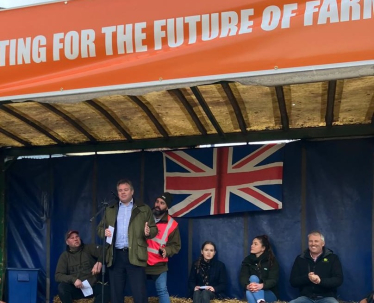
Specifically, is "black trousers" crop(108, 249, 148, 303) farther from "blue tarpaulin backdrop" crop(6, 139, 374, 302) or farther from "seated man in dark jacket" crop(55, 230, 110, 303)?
"blue tarpaulin backdrop" crop(6, 139, 374, 302)

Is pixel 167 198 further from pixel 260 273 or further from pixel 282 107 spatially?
pixel 282 107

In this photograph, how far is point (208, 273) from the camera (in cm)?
727

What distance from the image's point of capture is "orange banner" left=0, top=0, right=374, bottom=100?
15.8 ft

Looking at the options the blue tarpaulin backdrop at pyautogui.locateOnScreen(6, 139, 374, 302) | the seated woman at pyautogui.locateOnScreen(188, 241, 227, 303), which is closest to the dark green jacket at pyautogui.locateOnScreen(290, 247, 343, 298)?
the blue tarpaulin backdrop at pyautogui.locateOnScreen(6, 139, 374, 302)

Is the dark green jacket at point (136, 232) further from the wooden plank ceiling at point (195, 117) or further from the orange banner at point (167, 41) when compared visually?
the orange banner at point (167, 41)

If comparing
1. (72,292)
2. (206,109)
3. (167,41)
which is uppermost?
(167,41)

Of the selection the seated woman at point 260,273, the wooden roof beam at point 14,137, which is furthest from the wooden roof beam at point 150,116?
the wooden roof beam at point 14,137

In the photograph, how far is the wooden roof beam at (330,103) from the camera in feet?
19.3

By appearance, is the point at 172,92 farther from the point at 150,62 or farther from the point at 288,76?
the point at 288,76

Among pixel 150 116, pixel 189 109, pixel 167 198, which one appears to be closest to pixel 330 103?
pixel 189 109

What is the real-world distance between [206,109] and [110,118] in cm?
126

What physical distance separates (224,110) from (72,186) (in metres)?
2.75

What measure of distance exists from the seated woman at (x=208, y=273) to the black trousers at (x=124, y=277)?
83 centimetres

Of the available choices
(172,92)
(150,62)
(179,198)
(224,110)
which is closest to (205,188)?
(179,198)
